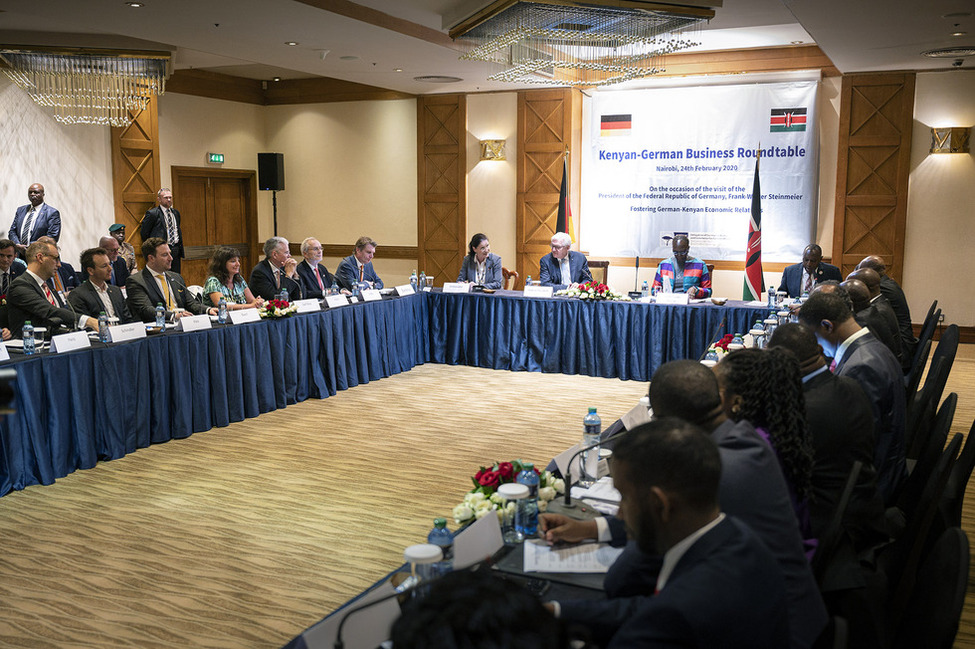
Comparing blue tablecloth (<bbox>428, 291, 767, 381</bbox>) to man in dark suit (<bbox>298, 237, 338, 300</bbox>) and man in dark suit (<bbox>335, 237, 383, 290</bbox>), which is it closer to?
man in dark suit (<bbox>335, 237, 383, 290</bbox>)

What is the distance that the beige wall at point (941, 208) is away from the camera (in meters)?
9.05

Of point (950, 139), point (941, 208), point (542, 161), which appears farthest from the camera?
point (542, 161)

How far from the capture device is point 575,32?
6.67 metres

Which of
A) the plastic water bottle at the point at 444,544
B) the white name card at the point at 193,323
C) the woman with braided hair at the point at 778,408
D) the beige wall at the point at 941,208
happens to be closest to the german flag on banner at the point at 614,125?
the beige wall at the point at 941,208

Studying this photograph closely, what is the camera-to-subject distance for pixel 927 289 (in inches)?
369

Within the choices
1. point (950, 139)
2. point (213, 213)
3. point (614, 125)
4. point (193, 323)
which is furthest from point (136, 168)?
point (950, 139)

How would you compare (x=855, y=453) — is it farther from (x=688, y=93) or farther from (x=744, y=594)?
(x=688, y=93)

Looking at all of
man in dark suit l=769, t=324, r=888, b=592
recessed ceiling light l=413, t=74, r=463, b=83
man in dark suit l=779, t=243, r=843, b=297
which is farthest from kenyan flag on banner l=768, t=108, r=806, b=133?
man in dark suit l=769, t=324, r=888, b=592

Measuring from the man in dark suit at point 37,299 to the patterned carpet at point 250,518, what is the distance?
42.9 inches

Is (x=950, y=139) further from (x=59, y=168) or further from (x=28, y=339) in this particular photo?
(x=59, y=168)

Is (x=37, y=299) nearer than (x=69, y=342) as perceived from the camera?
No

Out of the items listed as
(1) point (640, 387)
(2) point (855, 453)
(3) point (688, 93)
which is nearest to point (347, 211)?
(3) point (688, 93)

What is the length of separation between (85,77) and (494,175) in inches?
204

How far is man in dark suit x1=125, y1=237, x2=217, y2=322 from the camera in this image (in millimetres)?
5993
